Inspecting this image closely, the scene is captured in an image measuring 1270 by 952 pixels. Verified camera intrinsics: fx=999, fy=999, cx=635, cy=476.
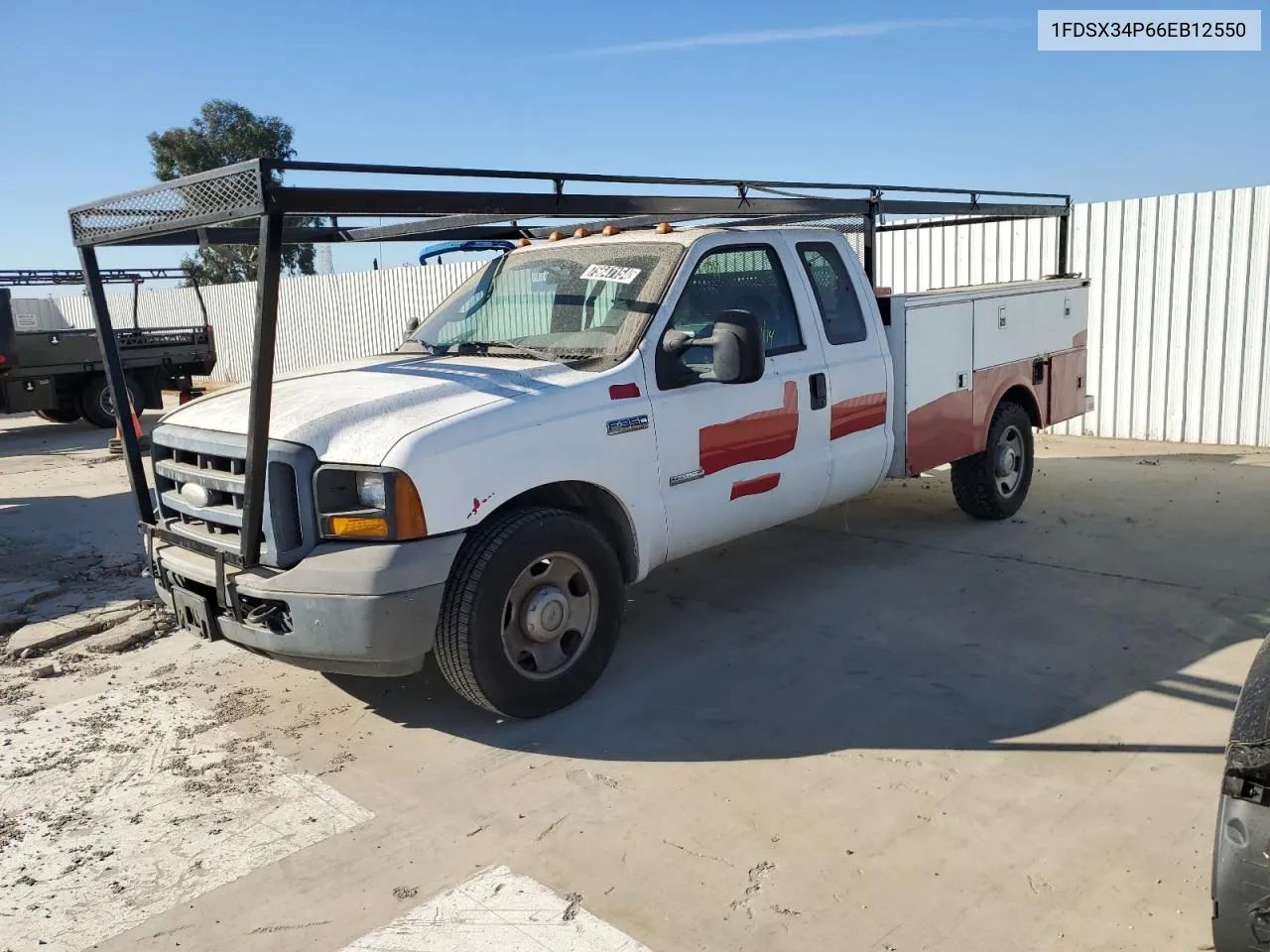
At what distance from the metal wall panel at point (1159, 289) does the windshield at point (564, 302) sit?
5.04 metres

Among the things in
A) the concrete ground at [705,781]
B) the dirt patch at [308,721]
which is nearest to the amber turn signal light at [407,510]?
the concrete ground at [705,781]

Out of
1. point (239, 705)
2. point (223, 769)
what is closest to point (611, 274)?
point (239, 705)

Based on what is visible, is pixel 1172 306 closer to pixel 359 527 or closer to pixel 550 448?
pixel 550 448

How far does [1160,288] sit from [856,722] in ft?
27.6

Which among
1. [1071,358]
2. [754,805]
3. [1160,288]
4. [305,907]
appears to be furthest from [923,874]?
[1160,288]

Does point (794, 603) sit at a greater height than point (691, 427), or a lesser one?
lesser

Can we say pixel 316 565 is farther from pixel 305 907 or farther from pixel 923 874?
pixel 923 874

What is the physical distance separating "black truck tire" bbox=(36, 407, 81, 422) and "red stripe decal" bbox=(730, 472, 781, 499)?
14051 millimetres

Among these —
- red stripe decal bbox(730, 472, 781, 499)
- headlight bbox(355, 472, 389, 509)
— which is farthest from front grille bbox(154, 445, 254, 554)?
red stripe decal bbox(730, 472, 781, 499)

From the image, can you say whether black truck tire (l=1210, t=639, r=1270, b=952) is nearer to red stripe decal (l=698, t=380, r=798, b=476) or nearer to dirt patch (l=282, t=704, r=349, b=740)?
red stripe decal (l=698, t=380, r=798, b=476)

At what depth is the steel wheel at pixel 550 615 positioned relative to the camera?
411 centimetres

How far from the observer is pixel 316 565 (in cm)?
376

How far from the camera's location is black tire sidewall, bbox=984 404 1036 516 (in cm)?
708

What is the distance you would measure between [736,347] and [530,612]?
142 centimetres
